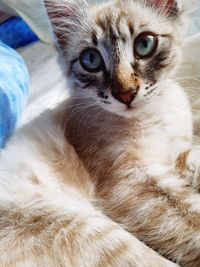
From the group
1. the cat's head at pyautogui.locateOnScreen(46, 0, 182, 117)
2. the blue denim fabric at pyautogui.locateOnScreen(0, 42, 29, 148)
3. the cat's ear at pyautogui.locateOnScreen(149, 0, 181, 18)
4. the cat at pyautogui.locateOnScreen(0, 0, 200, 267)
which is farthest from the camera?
the blue denim fabric at pyautogui.locateOnScreen(0, 42, 29, 148)

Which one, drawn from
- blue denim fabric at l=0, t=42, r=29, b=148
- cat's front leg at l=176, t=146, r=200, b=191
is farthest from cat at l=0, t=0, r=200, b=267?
blue denim fabric at l=0, t=42, r=29, b=148

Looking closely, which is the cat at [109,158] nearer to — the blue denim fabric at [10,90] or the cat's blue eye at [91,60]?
the cat's blue eye at [91,60]

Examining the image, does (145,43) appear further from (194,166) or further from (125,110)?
(194,166)

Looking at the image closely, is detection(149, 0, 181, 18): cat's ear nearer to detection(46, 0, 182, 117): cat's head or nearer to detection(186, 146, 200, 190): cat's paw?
detection(46, 0, 182, 117): cat's head

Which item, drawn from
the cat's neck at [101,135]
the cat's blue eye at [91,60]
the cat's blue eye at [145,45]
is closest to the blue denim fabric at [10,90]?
the cat's neck at [101,135]

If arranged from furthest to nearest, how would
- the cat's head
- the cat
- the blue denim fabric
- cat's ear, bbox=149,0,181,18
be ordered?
the blue denim fabric, cat's ear, bbox=149,0,181,18, the cat's head, the cat

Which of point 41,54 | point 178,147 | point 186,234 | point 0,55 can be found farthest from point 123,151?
point 41,54
